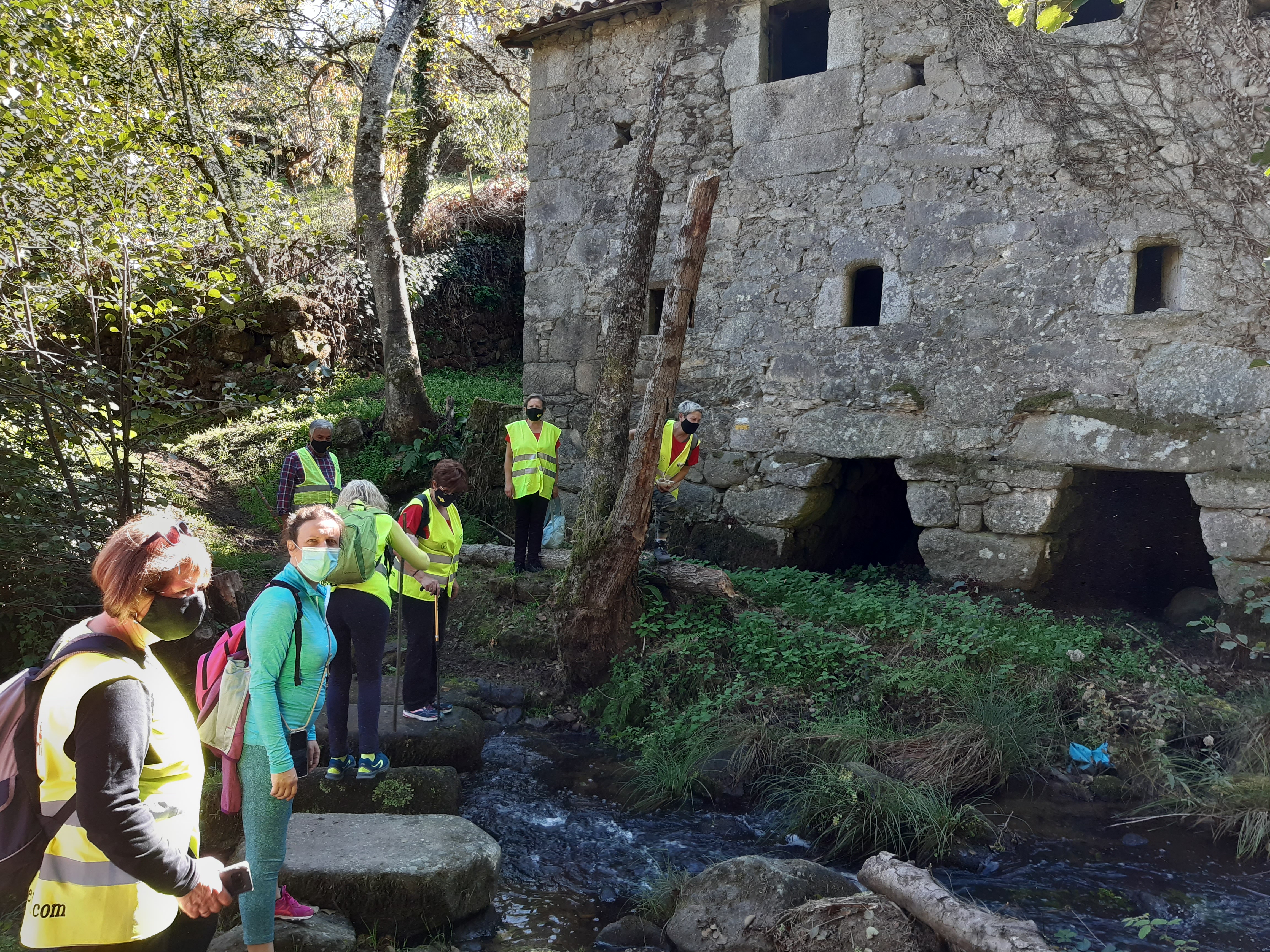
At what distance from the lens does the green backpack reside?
4.00 metres

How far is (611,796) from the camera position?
4918 mm

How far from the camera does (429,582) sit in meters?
5.04

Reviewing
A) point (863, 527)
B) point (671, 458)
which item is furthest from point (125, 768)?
point (863, 527)

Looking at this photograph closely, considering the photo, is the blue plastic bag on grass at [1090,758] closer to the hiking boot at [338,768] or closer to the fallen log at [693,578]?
the fallen log at [693,578]

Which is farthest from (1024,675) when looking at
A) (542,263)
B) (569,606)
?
(542,263)

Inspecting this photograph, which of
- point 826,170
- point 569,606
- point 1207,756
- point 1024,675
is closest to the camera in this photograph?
point 1207,756

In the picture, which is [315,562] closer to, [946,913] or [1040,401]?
[946,913]

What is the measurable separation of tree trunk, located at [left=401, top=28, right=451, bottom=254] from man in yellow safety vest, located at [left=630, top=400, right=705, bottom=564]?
714 cm

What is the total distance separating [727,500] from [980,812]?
3813mm

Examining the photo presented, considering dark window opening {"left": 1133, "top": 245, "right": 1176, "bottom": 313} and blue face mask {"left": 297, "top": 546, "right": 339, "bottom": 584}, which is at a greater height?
dark window opening {"left": 1133, "top": 245, "right": 1176, "bottom": 313}

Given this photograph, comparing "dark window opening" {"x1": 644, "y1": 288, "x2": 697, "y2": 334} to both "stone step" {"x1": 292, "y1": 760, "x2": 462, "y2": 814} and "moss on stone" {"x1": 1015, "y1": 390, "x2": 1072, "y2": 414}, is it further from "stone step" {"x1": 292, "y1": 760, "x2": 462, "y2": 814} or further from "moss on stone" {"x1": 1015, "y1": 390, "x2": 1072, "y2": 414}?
"stone step" {"x1": 292, "y1": 760, "x2": 462, "y2": 814}

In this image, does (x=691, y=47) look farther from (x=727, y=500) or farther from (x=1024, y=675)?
(x=1024, y=675)

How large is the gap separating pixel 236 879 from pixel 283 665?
0.82 m

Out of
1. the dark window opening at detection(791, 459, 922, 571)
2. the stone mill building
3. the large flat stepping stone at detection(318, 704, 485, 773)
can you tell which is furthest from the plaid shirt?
the dark window opening at detection(791, 459, 922, 571)
